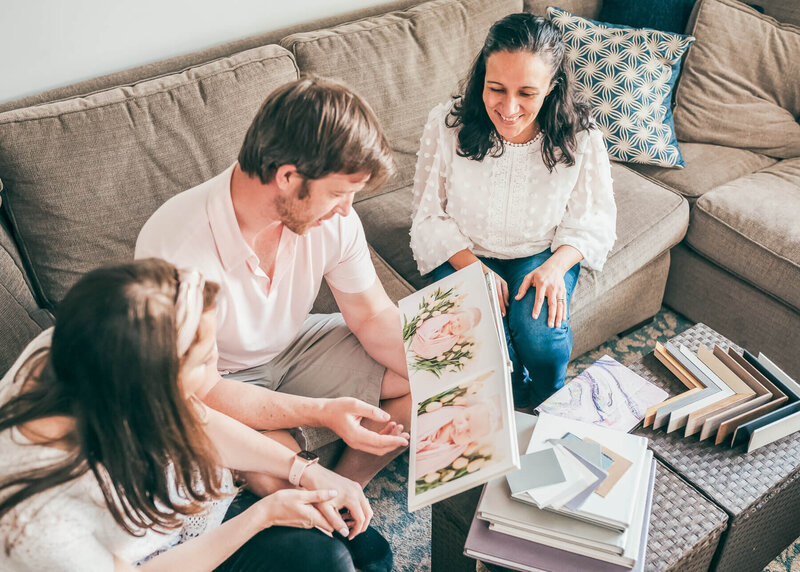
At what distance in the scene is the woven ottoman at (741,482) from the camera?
1251 mm

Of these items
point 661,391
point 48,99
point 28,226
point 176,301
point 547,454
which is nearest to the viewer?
point 176,301

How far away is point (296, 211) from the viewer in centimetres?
125

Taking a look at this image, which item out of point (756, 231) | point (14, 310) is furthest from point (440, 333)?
point (756, 231)

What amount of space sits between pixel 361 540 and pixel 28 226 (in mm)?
1093

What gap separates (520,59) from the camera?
153 centimetres

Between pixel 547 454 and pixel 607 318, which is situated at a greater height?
pixel 547 454

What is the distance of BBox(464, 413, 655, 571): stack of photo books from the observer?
3.52ft

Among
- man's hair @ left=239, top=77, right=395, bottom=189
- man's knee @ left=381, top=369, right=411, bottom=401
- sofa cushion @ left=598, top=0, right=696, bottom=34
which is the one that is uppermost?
man's hair @ left=239, top=77, right=395, bottom=189

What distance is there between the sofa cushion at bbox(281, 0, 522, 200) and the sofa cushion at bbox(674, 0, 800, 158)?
725 millimetres

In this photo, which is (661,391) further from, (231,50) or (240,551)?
(231,50)

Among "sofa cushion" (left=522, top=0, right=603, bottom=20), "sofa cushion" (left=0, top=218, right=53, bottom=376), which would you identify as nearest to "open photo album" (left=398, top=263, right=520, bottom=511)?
"sofa cushion" (left=0, top=218, right=53, bottom=376)

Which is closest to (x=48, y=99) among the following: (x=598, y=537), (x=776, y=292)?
(x=598, y=537)

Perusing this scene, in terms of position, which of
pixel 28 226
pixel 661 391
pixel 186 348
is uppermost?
pixel 186 348

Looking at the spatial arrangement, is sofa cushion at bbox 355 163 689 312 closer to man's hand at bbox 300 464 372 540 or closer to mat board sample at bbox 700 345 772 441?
mat board sample at bbox 700 345 772 441
